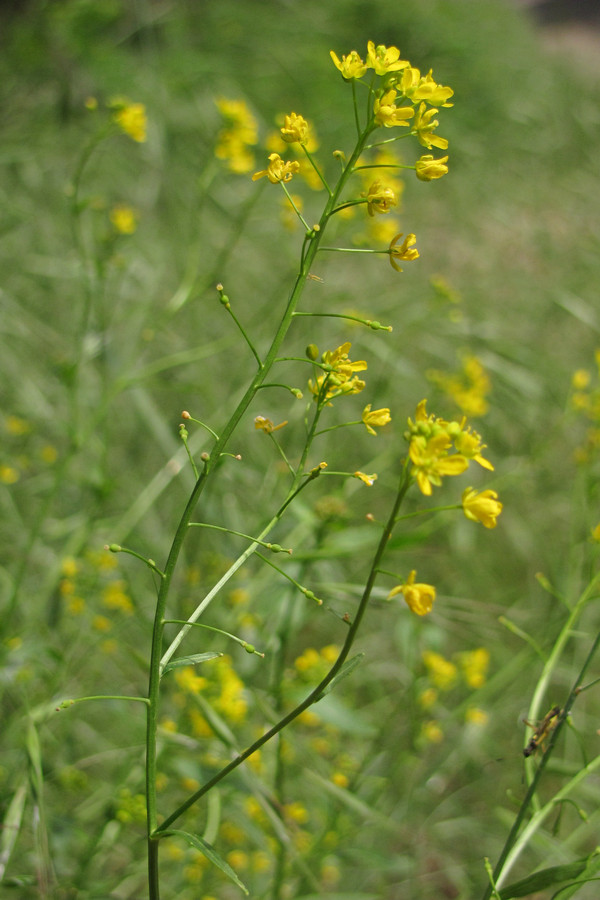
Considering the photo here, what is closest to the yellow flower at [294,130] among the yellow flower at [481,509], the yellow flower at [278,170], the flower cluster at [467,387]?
the yellow flower at [278,170]

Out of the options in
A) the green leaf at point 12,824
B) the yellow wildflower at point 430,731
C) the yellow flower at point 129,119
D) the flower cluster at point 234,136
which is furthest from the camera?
the yellow wildflower at point 430,731

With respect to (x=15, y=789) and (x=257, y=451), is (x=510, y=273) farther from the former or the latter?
(x=15, y=789)

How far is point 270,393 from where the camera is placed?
1.75m

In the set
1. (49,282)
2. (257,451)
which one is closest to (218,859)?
(257,451)

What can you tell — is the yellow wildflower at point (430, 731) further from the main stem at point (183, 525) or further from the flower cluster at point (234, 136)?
the flower cluster at point (234, 136)

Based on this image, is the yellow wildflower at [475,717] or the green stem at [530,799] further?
the yellow wildflower at [475,717]

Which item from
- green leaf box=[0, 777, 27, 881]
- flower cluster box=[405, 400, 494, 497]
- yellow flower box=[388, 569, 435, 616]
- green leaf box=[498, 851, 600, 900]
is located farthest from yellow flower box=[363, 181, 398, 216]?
green leaf box=[0, 777, 27, 881]

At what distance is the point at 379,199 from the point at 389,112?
0.17 ft

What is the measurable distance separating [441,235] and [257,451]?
166 centimetres

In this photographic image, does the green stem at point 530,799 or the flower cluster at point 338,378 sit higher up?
the flower cluster at point 338,378

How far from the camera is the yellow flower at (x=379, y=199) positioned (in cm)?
50

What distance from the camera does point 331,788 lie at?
769 millimetres

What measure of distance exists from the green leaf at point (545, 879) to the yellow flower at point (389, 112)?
523mm

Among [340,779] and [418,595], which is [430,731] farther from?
[418,595]
